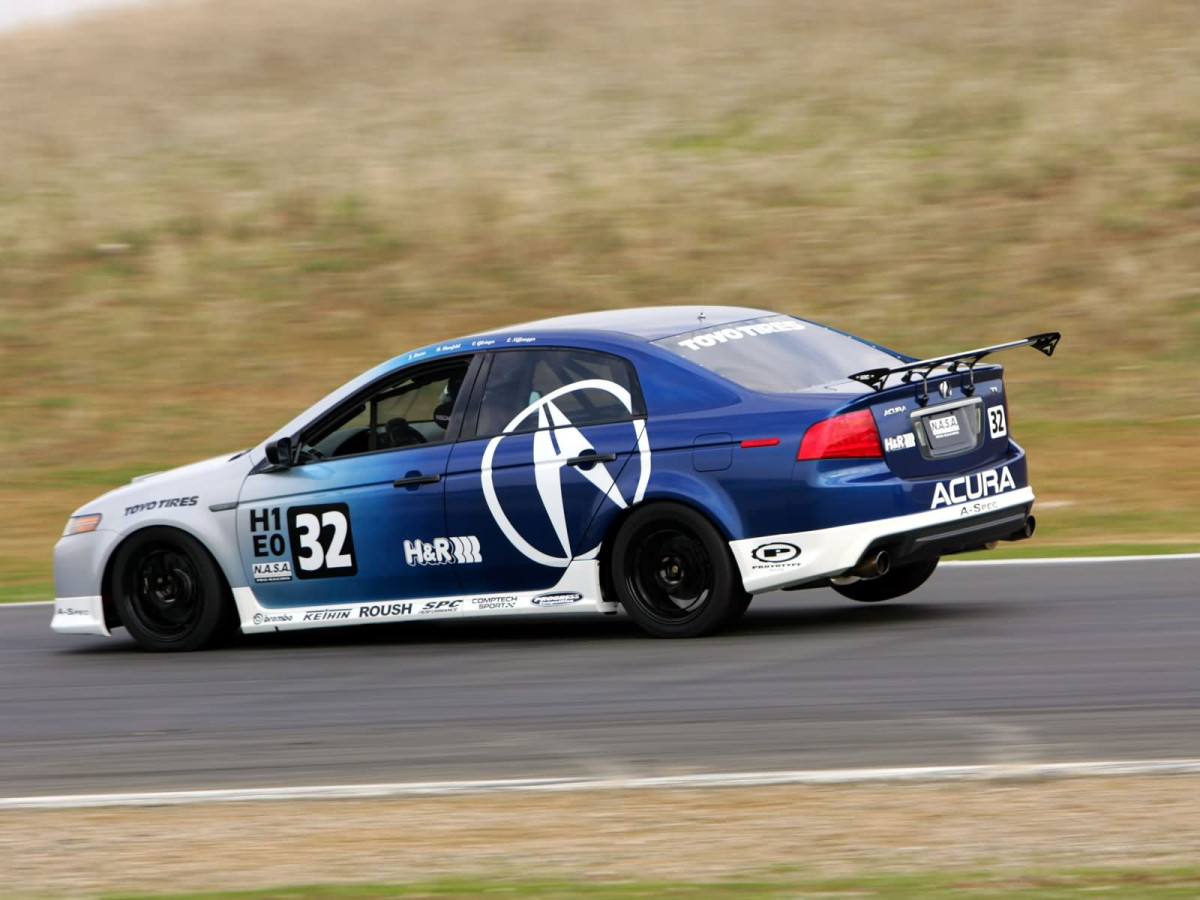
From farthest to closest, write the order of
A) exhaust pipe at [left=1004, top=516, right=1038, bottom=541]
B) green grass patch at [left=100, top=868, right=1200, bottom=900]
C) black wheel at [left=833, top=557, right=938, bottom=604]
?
black wheel at [left=833, top=557, right=938, bottom=604] < exhaust pipe at [left=1004, top=516, right=1038, bottom=541] < green grass patch at [left=100, top=868, right=1200, bottom=900]

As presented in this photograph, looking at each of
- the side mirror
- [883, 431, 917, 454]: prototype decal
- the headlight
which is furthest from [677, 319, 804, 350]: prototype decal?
the headlight

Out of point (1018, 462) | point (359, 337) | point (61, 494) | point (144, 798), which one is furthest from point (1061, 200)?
point (144, 798)

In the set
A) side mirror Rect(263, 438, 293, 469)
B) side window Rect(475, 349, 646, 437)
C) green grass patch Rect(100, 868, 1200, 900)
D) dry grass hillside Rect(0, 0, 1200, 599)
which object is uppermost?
dry grass hillside Rect(0, 0, 1200, 599)

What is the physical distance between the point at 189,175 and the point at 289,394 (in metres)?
9.69

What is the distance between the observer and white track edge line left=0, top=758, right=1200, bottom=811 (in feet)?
20.4

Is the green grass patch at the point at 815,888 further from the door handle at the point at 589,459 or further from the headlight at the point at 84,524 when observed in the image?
the headlight at the point at 84,524

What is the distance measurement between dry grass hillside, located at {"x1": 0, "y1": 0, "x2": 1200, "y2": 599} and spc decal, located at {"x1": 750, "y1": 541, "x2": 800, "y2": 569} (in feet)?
16.5

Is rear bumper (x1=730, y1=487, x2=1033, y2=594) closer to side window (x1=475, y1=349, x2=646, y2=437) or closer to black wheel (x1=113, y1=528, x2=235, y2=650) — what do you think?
side window (x1=475, y1=349, x2=646, y2=437)

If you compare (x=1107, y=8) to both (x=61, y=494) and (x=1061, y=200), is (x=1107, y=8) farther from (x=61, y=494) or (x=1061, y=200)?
(x=61, y=494)

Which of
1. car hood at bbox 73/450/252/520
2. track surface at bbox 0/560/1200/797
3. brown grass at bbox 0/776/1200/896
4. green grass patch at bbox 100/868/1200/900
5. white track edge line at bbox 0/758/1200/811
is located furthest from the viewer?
car hood at bbox 73/450/252/520

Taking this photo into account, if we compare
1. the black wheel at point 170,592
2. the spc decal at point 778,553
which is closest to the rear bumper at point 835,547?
the spc decal at point 778,553

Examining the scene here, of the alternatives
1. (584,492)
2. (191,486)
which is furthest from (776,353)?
(191,486)

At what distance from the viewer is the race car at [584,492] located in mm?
8594

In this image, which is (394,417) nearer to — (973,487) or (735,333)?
(735,333)
